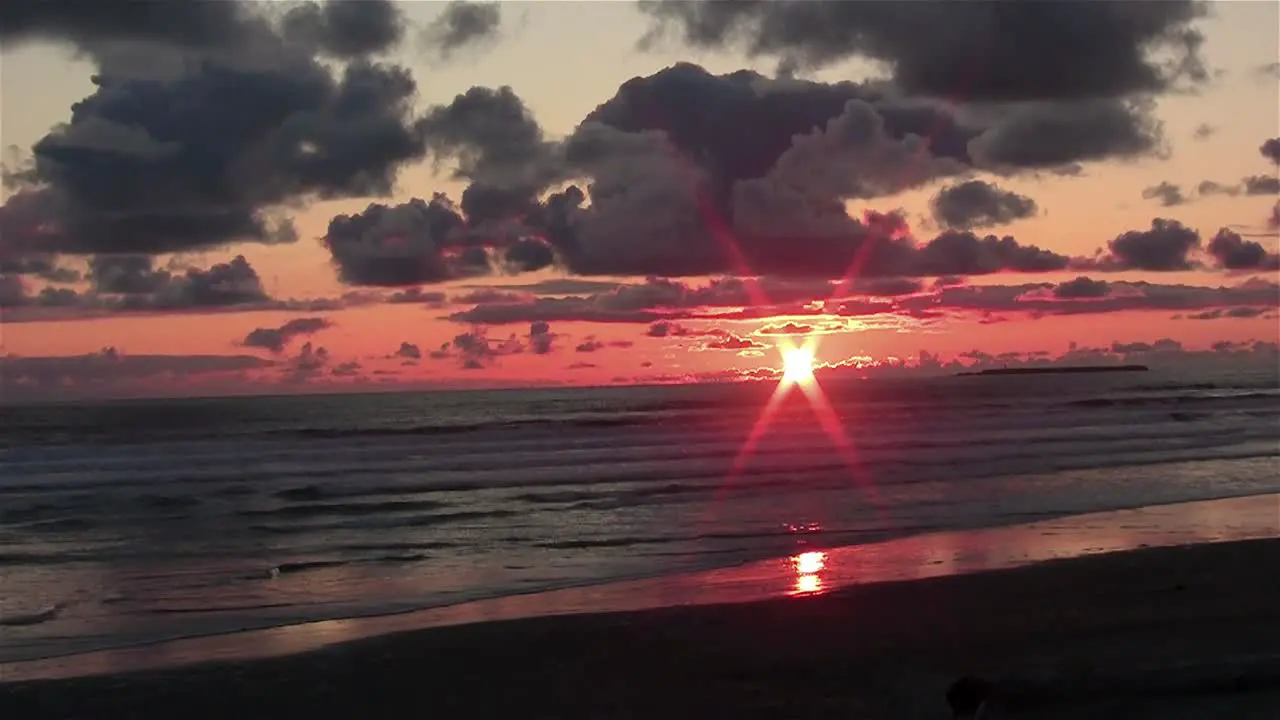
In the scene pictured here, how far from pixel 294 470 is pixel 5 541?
59.3 ft

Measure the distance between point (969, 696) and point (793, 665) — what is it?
281 centimetres

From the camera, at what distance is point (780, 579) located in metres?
15.5

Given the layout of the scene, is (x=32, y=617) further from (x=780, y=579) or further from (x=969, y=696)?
(x=969, y=696)

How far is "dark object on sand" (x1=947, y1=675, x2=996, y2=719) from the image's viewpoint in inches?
296

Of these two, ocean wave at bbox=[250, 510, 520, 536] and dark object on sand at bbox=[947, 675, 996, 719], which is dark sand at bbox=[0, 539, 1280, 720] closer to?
dark object on sand at bbox=[947, 675, 996, 719]

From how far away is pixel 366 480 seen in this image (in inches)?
1389

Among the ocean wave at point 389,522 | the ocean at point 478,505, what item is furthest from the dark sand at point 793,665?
the ocean wave at point 389,522

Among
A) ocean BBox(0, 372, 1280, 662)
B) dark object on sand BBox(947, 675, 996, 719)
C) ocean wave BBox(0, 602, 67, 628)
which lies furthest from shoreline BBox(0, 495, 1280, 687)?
dark object on sand BBox(947, 675, 996, 719)

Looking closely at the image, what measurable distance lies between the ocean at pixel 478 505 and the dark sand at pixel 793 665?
2862mm

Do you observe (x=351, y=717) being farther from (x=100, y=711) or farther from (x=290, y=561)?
(x=290, y=561)

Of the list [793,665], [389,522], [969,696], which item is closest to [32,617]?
[793,665]

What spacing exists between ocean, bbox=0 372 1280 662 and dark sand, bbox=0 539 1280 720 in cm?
286

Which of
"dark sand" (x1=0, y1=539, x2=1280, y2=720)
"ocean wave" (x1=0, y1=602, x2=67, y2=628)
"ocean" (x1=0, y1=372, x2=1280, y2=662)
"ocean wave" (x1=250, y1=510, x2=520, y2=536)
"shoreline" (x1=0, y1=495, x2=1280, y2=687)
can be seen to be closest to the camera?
"dark sand" (x1=0, y1=539, x2=1280, y2=720)

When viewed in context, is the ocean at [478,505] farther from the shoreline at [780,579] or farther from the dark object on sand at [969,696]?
the dark object on sand at [969,696]
